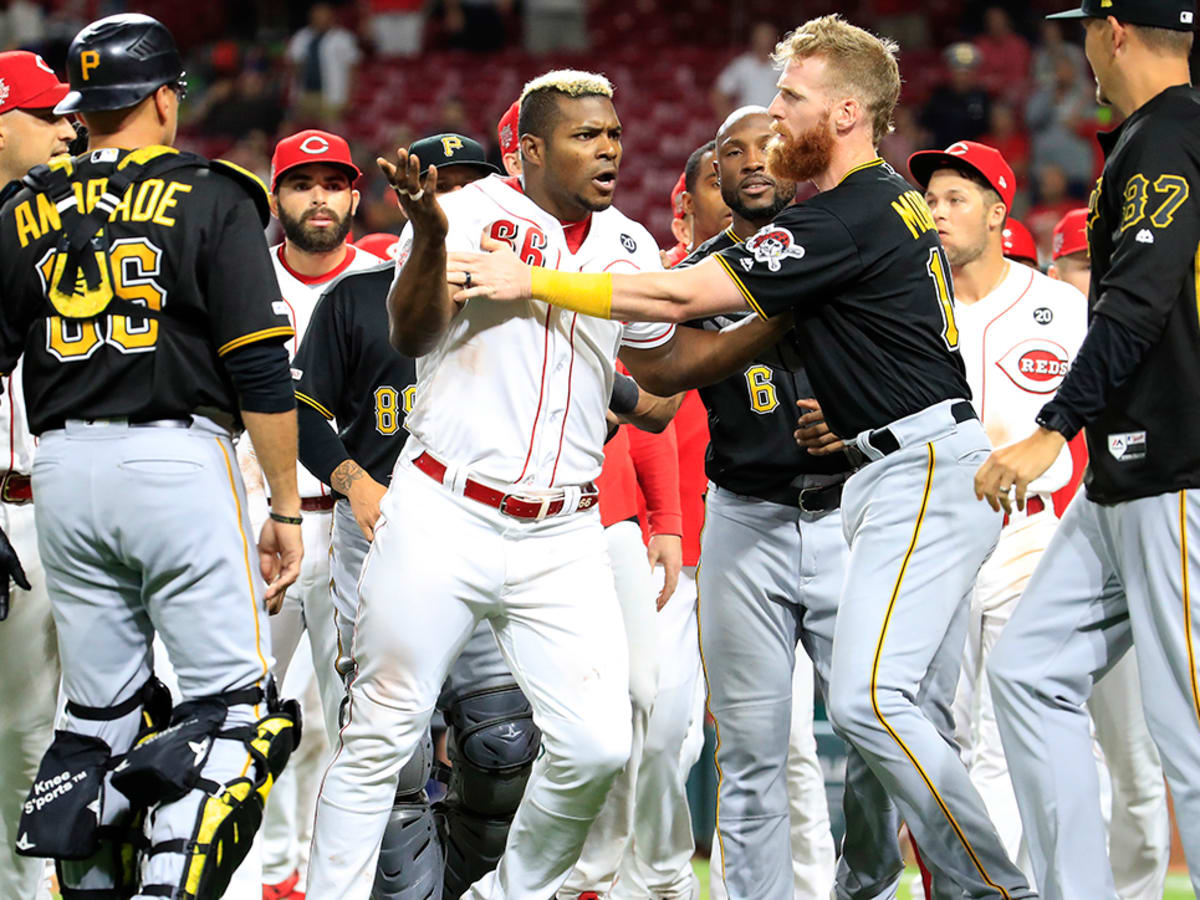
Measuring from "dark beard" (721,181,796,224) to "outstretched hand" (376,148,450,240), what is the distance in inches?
67.0

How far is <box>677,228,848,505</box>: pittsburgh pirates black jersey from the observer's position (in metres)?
4.93

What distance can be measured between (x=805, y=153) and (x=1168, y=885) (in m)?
3.81

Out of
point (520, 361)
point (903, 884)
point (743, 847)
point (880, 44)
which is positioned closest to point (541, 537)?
point (520, 361)

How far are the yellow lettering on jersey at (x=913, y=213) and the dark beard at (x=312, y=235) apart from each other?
2688mm

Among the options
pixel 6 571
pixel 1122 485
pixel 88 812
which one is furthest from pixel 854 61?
pixel 88 812

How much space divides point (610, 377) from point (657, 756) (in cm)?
166

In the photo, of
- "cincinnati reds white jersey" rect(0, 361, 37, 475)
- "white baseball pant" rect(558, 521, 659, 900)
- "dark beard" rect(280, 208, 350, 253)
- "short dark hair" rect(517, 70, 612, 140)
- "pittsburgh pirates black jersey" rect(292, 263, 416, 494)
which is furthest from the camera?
"dark beard" rect(280, 208, 350, 253)

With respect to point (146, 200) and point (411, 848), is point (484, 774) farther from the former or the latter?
point (146, 200)

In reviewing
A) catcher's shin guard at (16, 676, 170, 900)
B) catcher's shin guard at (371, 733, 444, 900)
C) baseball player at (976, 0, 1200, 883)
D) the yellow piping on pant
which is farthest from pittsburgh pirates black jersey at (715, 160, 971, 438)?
catcher's shin guard at (16, 676, 170, 900)

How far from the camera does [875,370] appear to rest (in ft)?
14.0

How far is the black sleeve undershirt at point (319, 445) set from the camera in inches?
194

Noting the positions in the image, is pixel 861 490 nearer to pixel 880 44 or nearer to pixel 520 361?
pixel 520 361

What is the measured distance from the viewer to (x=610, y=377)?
4422 mm

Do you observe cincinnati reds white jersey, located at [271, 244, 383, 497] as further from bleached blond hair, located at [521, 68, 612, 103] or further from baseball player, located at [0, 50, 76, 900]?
bleached blond hair, located at [521, 68, 612, 103]
